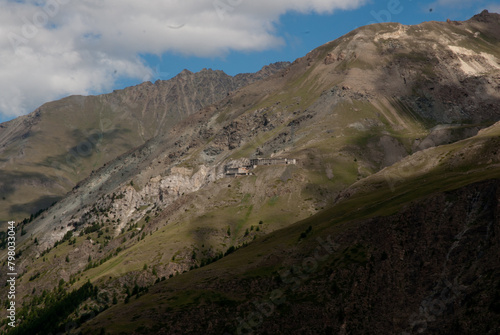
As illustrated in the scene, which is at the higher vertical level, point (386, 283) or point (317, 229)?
point (317, 229)

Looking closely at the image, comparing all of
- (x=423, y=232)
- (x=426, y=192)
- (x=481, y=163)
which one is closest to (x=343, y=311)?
(x=423, y=232)

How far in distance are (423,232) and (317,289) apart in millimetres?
25060

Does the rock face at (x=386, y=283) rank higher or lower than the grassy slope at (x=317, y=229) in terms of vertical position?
lower

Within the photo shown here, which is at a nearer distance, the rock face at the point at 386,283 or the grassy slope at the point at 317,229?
the rock face at the point at 386,283

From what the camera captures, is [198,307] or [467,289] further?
[198,307]

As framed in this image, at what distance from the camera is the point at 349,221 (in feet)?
409

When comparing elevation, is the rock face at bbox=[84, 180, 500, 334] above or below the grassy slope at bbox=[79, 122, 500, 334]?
below

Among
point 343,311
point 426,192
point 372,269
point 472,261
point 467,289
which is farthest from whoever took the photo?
point 426,192

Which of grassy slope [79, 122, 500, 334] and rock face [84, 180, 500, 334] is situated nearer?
rock face [84, 180, 500, 334]

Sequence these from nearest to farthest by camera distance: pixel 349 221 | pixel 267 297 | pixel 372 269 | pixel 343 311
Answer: pixel 343 311
pixel 372 269
pixel 267 297
pixel 349 221

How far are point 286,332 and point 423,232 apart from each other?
114 ft

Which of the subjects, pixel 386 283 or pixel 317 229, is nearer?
pixel 386 283

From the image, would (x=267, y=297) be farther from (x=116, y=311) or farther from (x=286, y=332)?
(x=116, y=311)

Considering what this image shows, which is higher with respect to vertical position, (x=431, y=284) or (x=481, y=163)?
(x=481, y=163)
